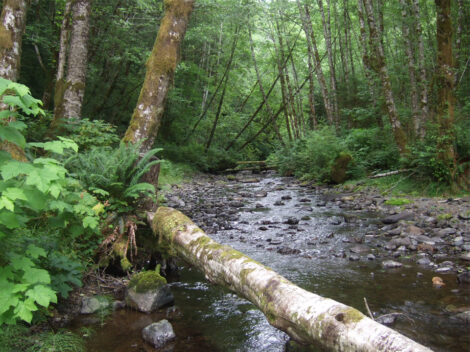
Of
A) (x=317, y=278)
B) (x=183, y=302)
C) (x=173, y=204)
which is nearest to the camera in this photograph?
(x=183, y=302)

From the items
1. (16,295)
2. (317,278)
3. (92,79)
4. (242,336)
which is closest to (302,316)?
(242,336)

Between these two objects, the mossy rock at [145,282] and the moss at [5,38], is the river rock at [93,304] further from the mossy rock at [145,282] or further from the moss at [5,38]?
the moss at [5,38]

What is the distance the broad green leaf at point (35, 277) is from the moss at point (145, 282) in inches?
59.7

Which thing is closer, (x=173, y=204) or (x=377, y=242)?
(x=377, y=242)

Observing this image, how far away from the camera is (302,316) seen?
77.4 inches

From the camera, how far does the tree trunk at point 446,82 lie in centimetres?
786

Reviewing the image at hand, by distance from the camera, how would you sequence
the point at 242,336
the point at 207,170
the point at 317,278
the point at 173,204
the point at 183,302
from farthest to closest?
the point at 207,170 < the point at 173,204 < the point at 317,278 < the point at 183,302 < the point at 242,336

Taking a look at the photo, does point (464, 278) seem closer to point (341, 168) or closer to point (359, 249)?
point (359, 249)

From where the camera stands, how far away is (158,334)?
2.84 metres

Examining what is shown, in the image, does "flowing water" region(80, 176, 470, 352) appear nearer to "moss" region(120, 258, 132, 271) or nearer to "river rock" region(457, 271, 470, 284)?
"river rock" region(457, 271, 470, 284)

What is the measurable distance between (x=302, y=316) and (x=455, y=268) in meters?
3.49

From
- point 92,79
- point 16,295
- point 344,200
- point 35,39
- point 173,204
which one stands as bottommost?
point 344,200

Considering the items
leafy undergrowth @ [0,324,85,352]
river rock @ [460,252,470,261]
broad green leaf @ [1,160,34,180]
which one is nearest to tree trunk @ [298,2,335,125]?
river rock @ [460,252,470,261]

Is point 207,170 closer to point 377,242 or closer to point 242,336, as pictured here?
point 377,242
